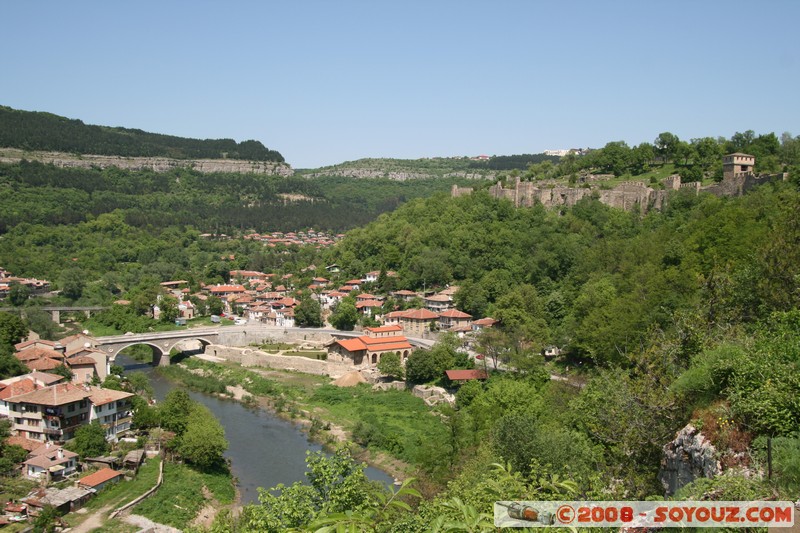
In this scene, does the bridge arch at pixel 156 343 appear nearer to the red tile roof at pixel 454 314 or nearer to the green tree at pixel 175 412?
the green tree at pixel 175 412

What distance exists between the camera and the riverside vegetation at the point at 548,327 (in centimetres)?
728

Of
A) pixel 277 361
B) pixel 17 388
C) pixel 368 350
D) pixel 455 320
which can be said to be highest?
pixel 17 388

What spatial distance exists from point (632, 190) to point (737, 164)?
23.1 feet

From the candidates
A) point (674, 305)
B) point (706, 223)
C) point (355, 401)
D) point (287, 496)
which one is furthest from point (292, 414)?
point (287, 496)

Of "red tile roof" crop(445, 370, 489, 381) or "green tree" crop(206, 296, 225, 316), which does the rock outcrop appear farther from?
"green tree" crop(206, 296, 225, 316)

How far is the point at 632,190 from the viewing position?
1705 inches

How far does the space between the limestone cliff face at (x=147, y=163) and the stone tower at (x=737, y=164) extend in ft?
276

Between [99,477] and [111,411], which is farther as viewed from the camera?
[111,411]

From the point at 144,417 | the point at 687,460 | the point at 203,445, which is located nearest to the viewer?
the point at 687,460

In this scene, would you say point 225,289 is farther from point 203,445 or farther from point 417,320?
point 203,445

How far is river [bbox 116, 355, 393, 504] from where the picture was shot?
21.4 meters

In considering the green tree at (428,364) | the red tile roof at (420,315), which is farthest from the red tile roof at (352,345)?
the red tile roof at (420,315)

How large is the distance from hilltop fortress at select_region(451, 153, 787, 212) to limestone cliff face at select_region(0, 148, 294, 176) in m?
65.7

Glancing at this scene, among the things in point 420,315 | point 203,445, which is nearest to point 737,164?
point 420,315
